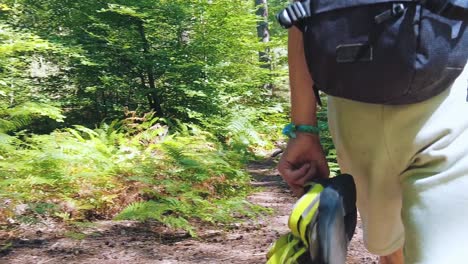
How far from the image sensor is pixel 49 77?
6.86 m

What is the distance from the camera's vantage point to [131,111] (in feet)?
21.7

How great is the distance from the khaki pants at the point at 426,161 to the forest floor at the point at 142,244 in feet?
5.84

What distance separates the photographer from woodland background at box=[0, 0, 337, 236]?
3.52 m

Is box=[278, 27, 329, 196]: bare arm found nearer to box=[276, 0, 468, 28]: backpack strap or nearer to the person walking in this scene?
the person walking

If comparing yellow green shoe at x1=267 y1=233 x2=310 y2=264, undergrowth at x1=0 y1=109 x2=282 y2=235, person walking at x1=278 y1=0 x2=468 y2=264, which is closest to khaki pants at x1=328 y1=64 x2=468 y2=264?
person walking at x1=278 y1=0 x2=468 y2=264

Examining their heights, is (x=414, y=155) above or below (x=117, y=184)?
above

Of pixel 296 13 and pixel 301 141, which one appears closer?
pixel 296 13

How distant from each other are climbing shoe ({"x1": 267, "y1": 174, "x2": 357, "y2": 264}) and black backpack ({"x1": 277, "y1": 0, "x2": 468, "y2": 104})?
0.76 ft

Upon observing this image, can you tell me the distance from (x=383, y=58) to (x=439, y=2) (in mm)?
147

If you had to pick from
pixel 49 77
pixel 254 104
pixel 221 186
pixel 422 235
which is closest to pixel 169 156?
pixel 221 186

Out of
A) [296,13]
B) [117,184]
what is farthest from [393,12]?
[117,184]

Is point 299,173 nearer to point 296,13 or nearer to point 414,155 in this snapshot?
point 414,155

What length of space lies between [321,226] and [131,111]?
5924 mm

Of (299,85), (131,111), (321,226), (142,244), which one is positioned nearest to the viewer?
(321,226)
